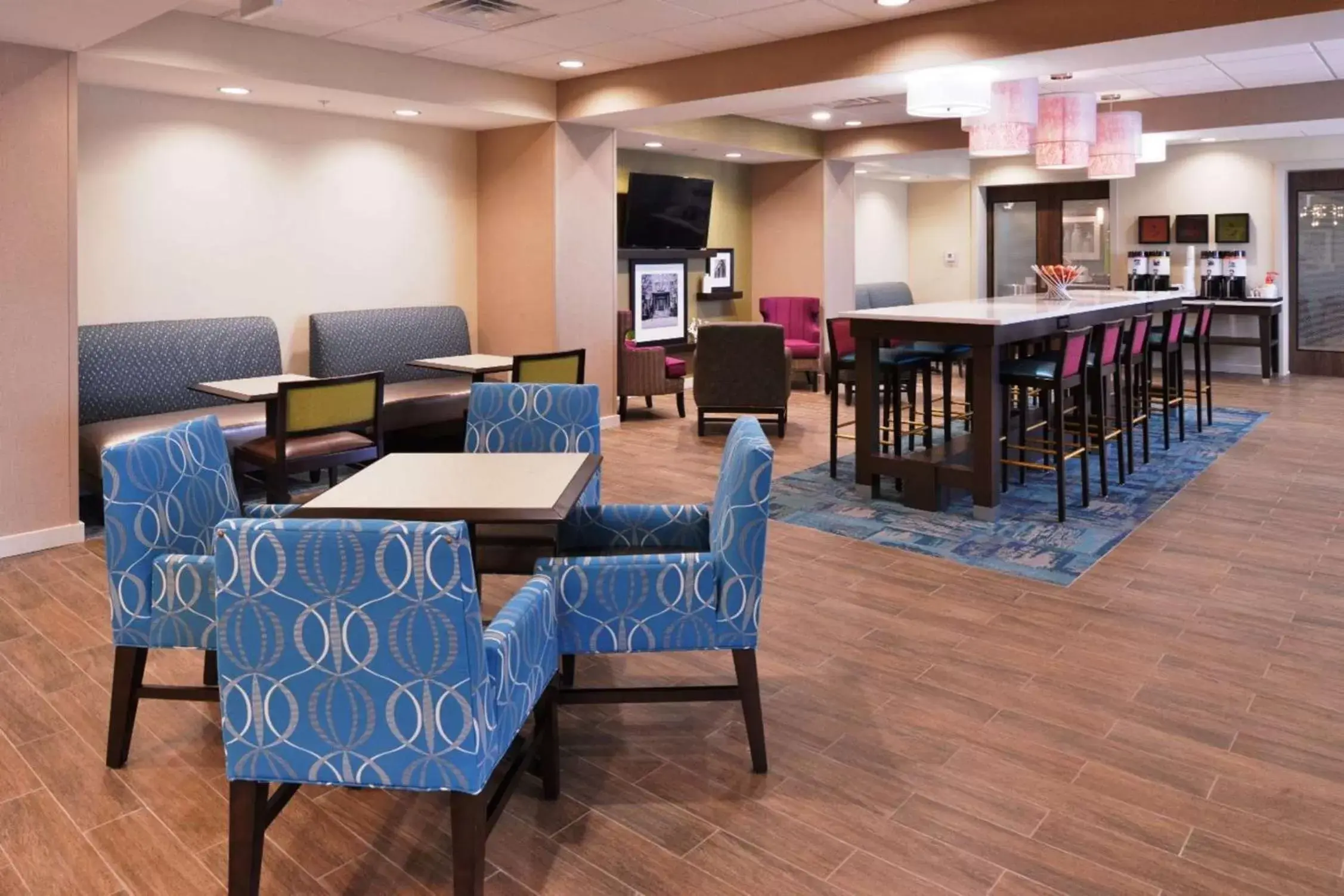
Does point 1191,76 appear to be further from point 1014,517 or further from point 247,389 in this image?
point 247,389

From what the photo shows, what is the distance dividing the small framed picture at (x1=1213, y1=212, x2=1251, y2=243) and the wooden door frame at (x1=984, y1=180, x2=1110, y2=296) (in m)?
1.30

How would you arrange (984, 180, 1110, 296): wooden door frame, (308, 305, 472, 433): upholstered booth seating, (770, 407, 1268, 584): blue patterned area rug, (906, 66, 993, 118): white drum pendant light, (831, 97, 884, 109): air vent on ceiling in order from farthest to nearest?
(984, 180, 1110, 296): wooden door frame → (831, 97, 884, 109): air vent on ceiling → (308, 305, 472, 433): upholstered booth seating → (906, 66, 993, 118): white drum pendant light → (770, 407, 1268, 584): blue patterned area rug

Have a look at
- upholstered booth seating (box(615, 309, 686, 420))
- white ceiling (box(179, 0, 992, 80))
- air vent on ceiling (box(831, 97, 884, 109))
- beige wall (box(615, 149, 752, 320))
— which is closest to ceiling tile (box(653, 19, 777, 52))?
white ceiling (box(179, 0, 992, 80))

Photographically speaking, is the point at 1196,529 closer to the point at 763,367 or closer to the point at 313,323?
the point at 763,367

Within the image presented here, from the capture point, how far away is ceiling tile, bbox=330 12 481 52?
5590 mm

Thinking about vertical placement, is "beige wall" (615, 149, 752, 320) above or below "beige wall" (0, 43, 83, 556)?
above

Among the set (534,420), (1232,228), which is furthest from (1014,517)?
(1232,228)

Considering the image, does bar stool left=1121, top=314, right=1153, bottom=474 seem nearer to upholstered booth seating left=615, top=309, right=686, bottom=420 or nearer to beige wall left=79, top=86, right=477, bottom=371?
upholstered booth seating left=615, top=309, right=686, bottom=420

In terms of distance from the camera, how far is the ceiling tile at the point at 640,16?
529cm

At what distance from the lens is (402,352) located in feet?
24.4

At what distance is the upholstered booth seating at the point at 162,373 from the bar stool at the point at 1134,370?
17.0 feet

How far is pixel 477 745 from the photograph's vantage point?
1.93 metres

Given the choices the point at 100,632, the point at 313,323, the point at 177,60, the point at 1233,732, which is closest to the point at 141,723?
the point at 100,632

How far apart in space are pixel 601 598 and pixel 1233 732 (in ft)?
6.12
